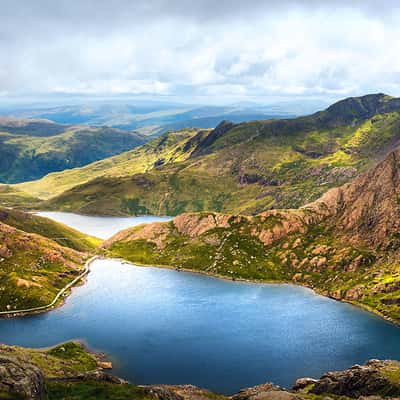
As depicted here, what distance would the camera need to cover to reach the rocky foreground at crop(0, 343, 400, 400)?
362ft

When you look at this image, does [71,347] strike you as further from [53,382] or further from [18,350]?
[53,382]

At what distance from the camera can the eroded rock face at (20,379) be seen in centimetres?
9909

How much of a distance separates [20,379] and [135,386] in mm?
41274

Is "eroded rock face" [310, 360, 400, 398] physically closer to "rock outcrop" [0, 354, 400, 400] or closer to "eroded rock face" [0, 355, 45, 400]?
"rock outcrop" [0, 354, 400, 400]

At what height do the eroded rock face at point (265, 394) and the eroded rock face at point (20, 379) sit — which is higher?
the eroded rock face at point (20, 379)

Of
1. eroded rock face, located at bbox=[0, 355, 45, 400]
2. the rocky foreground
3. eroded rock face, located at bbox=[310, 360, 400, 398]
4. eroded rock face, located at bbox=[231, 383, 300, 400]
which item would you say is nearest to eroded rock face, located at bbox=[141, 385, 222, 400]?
the rocky foreground

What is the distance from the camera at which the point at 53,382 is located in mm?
131625

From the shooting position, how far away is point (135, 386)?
443 feet

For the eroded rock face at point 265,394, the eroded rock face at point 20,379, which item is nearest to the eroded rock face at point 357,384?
the eroded rock face at point 265,394

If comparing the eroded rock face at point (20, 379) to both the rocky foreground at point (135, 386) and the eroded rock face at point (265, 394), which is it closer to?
the rocky foreground at point (135, 386)

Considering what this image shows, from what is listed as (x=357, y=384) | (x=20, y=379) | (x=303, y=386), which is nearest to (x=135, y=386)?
(x=20, y=379)

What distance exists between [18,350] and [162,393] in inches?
2534

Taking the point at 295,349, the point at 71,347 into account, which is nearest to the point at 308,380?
the point at 295,349

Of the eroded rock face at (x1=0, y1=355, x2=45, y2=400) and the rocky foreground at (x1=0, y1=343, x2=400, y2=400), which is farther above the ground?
the eroded rock face at (x1=0, y1=355, x2=45, y2=400)
